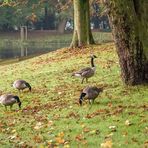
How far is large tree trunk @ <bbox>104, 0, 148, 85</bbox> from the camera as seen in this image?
44.6ft

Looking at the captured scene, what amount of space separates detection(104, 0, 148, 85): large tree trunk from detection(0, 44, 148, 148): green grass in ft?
1.56

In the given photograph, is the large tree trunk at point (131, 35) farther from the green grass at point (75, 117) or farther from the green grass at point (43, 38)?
the green grass at point (43, 38)

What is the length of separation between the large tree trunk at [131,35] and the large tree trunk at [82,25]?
49.7 feet

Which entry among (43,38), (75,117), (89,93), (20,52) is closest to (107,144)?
(75,117)

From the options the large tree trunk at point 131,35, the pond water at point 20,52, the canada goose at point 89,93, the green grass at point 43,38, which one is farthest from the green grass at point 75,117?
the green grass at point 43,38

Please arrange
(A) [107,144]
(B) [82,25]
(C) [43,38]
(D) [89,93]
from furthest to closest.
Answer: (C) [43,38], (B) [82,25], (D) [89,93], (A) [107,144]

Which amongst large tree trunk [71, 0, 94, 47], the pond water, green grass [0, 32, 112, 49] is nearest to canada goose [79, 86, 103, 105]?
large tree trunk [71, 0, 94, 47]

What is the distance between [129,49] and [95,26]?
81258 millimetres

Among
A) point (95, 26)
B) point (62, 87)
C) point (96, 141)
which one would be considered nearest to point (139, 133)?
point (96, 141)

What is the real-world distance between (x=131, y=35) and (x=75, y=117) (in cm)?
360

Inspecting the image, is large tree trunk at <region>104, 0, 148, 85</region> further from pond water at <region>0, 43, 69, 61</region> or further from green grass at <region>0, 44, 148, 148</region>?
pond water at <region>0, 43, 69, 61</region>

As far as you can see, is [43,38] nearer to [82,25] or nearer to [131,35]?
[82,25]

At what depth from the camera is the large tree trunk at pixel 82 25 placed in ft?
96.4

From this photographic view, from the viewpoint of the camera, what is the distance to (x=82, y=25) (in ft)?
97.1
